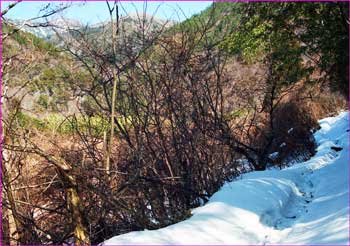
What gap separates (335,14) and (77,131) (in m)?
8.81

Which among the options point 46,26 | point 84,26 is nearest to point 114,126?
point 84,26

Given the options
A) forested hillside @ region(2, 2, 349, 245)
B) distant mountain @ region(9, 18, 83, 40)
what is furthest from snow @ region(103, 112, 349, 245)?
distant mountain @ region(9, 18, 83, 40)

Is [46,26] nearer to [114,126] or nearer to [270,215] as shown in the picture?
[114,126]

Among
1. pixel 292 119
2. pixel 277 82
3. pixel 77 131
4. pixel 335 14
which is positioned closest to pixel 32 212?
pixel 77 131

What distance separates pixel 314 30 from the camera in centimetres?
1424

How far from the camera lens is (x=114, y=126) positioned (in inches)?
325

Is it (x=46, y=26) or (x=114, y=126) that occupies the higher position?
(x=46, y=26)

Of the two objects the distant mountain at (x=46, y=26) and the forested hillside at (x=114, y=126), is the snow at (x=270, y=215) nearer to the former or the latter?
the forested hillside at (x=114, y=126)

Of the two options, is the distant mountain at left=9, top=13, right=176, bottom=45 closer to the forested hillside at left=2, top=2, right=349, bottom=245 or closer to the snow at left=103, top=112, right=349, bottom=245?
the forested hillside at left=2, top=2, right=349, bottom=245

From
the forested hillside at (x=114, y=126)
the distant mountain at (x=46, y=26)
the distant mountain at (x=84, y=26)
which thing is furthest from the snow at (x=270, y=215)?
the distant mountain at (x=46, y=26)

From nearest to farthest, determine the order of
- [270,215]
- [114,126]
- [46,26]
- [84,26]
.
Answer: [270,215] → [46,26] → [114,126] → [84,26]

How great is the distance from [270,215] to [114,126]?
3032 millimetres

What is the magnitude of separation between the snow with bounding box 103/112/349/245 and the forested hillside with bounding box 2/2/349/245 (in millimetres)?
782

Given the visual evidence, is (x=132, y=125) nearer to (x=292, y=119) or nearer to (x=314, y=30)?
(x=314, y=30)
